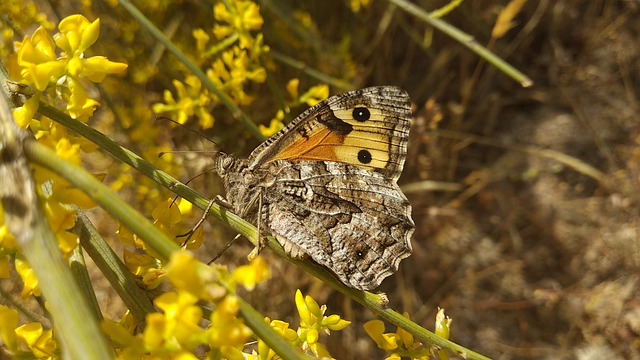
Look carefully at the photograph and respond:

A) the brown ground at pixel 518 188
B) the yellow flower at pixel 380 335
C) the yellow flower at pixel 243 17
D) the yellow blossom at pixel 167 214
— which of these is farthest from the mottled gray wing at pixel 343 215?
the brown ground at pixel 518 188

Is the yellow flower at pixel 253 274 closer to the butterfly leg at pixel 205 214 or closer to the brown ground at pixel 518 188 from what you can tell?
the butterfly leg at pixel 205 214

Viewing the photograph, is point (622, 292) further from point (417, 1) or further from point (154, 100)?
point (154, 100)

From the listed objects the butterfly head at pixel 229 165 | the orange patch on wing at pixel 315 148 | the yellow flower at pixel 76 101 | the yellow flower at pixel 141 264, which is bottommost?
the yellow flower at pixel 141 264

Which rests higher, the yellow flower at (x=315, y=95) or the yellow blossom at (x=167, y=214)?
the yellow flower at (x=315, y=95)

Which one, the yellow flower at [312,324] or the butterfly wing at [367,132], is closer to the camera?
the yellow flower at [312,324]

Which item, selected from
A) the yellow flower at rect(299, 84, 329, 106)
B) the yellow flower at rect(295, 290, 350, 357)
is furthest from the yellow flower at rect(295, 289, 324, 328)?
the yellow flower at rect(299, 84, 329, 106)

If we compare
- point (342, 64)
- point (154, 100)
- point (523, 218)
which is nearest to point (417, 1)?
point (342, 64)

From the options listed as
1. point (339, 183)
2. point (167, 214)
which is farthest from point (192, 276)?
point (339, 183)

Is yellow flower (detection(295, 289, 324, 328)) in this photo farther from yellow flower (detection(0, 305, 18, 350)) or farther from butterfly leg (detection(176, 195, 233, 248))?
yellow flower (detection(0, 305, 18, 350))
